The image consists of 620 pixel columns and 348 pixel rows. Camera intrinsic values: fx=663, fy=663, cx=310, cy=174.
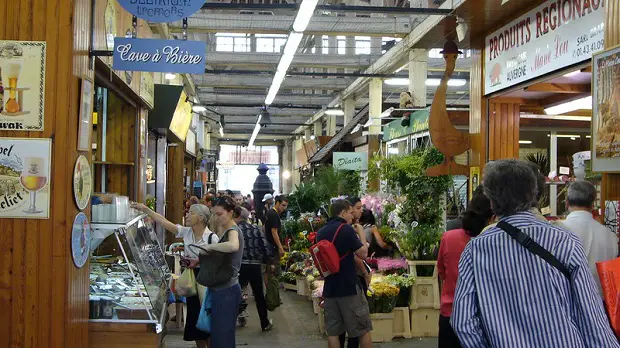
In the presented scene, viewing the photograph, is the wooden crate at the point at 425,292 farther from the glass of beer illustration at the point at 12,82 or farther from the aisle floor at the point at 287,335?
the glass of beer illustration at the point at 12,82

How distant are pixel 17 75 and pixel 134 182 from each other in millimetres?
3048

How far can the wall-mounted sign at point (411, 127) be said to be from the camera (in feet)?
38.2

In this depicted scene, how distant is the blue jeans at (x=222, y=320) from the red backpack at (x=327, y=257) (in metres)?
0.79

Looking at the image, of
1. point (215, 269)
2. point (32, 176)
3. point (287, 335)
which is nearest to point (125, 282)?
point (215, 269)

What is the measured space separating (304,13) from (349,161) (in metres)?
8.10

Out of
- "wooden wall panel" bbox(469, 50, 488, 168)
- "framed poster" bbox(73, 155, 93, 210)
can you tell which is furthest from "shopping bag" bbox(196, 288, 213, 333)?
"wooden wall panel" bbox(469, 50, 488, 168)

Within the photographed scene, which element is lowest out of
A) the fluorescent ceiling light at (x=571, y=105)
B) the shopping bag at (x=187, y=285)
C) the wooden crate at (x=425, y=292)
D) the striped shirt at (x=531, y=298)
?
the wooden crate at (x=425, y=292)

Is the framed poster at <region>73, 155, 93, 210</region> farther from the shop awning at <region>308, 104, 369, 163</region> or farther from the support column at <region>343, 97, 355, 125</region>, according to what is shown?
the support column at <region>343, 97, 355, 125</region>

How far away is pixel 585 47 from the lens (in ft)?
19.0

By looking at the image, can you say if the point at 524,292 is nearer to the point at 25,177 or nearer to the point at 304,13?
the point at 25,177

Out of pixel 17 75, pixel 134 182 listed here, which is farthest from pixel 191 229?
pixel 17 75

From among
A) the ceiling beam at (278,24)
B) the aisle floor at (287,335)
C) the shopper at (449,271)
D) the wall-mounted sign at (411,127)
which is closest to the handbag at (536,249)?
the shopper at (449,271)

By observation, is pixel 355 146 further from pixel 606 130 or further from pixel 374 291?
pixel 606 130

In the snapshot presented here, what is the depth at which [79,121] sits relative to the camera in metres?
4.46
